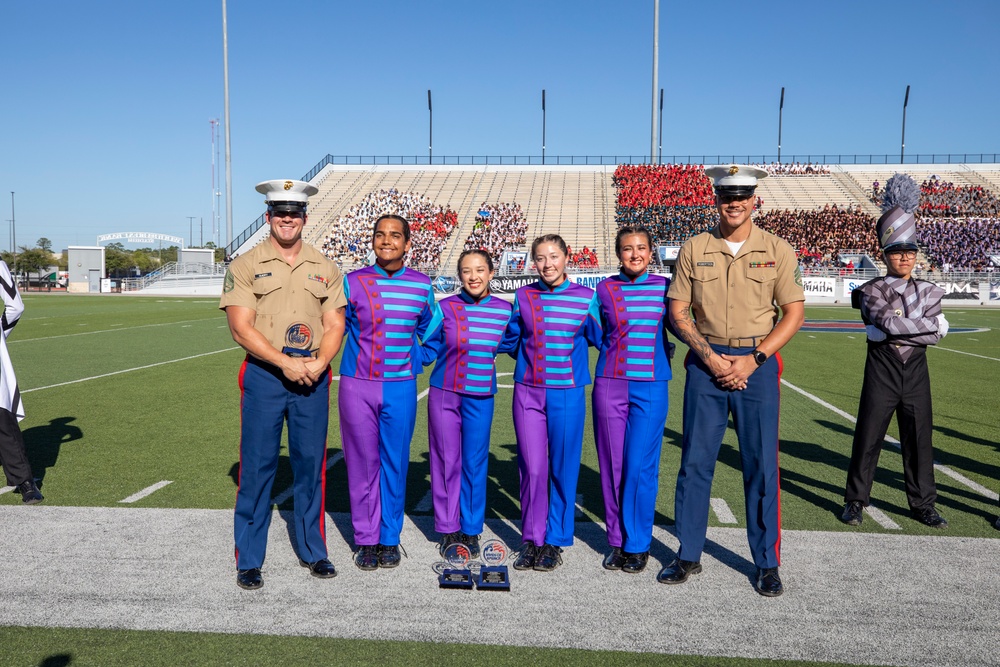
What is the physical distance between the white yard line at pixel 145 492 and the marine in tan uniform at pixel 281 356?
1617mm

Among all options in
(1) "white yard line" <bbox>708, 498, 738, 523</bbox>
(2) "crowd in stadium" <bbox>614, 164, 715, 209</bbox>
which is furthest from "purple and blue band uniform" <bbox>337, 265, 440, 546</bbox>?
(2) "crowd in stadium" <bbox>614, 164, 715, 209</bbox>

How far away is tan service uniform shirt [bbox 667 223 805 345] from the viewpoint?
3584 millimetres

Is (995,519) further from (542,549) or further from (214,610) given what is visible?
(214,610)

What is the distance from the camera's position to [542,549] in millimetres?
3820

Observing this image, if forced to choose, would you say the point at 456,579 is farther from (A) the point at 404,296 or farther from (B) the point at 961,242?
(B) the point at 961,242

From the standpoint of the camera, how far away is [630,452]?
12.4 ft

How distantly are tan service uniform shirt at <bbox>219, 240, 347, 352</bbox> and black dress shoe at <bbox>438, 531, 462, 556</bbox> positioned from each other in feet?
3.80

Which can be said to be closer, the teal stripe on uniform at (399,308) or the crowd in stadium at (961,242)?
the teal stripe on uniform at (399,308)

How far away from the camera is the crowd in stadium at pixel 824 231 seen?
36.8m

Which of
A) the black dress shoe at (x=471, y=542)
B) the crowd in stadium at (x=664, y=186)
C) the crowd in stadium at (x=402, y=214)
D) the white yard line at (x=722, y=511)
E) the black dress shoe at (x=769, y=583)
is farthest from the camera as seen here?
the crowd in stadium at (x=664, y=186)

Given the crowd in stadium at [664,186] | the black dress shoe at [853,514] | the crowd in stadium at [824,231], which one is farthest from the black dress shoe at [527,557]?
the crowd in stadium at [664,186]

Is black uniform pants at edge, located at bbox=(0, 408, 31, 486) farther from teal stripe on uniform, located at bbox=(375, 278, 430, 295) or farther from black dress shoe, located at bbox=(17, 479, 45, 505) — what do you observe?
Answer: teal stripe on uniform, located at bbox=(375, 278, 430, 295)

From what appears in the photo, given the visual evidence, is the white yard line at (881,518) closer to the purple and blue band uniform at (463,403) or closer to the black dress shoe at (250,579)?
the purple and blue band uniform at (463,403)

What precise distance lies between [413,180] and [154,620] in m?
46.8
